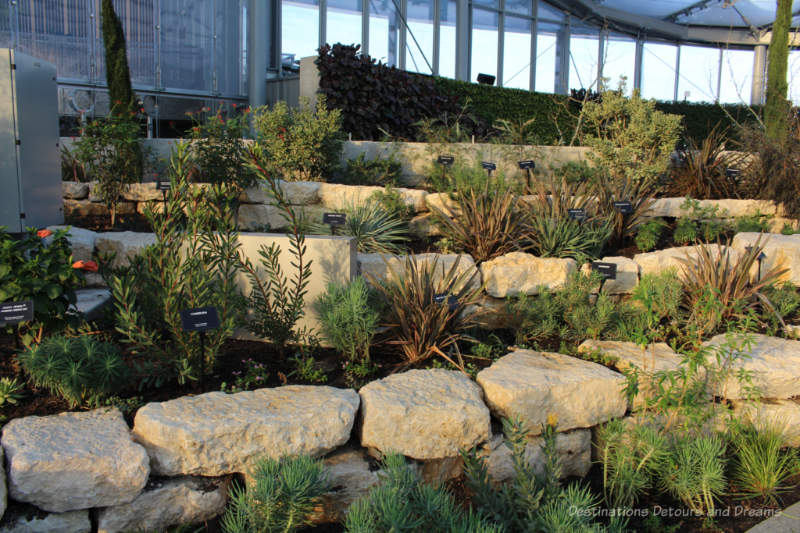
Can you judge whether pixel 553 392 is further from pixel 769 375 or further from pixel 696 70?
pixel 696 70

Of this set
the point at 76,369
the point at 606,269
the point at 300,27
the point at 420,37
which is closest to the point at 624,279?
the point at 606,269

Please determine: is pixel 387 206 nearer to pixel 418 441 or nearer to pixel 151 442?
pixel 418 441

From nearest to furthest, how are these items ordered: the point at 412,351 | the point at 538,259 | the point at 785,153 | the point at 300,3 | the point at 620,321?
the point at 412,351 → the point at 620,321 → the point at 538,259 → the point at 785,153 → the point at 300,3

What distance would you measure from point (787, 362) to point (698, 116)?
13.6 meters

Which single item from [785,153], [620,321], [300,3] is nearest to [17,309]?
[620,321]

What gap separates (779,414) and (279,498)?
320cm

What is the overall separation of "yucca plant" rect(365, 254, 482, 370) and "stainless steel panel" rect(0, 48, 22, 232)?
3135 mm

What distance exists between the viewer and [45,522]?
2.58 m

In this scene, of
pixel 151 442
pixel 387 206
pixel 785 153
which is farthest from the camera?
pixel 785 153

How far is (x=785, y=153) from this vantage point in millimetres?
6629

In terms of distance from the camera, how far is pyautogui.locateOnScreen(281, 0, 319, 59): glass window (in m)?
11.7

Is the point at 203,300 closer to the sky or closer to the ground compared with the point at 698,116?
closer to the ground

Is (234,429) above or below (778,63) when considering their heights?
below

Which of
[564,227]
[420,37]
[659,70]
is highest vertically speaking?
[659,70]
